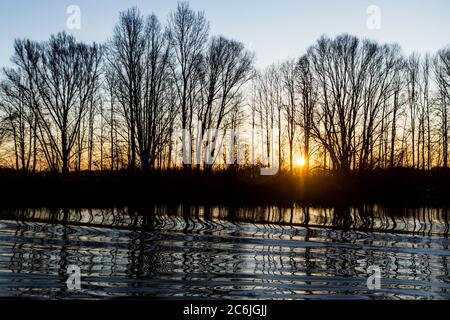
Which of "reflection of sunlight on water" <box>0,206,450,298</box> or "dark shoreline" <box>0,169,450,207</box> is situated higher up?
"dark shoreline" <box>0,169,450,207</box>

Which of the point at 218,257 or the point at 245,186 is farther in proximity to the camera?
the point at 245,186

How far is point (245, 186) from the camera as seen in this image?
37844 millimetres

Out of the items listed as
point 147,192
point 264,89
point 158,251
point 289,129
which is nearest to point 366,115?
point 289,129

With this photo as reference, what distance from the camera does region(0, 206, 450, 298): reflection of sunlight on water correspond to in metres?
7.51

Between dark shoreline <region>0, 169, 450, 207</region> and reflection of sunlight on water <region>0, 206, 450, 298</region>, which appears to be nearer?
reflection of sunlight on water <region>0, 206, 450, 298</region>

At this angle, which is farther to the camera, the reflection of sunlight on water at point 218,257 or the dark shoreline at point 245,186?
the dark shoreline at point 245,186

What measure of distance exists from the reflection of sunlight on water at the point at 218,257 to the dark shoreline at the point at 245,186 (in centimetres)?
1672

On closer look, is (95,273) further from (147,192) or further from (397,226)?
(147,192)

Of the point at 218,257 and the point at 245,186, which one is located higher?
the point at 245,186

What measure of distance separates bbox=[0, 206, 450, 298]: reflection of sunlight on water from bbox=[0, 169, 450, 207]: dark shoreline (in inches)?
658

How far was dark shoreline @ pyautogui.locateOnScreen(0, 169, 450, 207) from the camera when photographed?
3500cm

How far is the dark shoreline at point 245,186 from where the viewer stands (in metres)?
35.0

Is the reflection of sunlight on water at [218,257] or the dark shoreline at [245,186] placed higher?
the dark shoreline at [245,186]

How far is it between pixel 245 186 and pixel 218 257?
90.6ft
